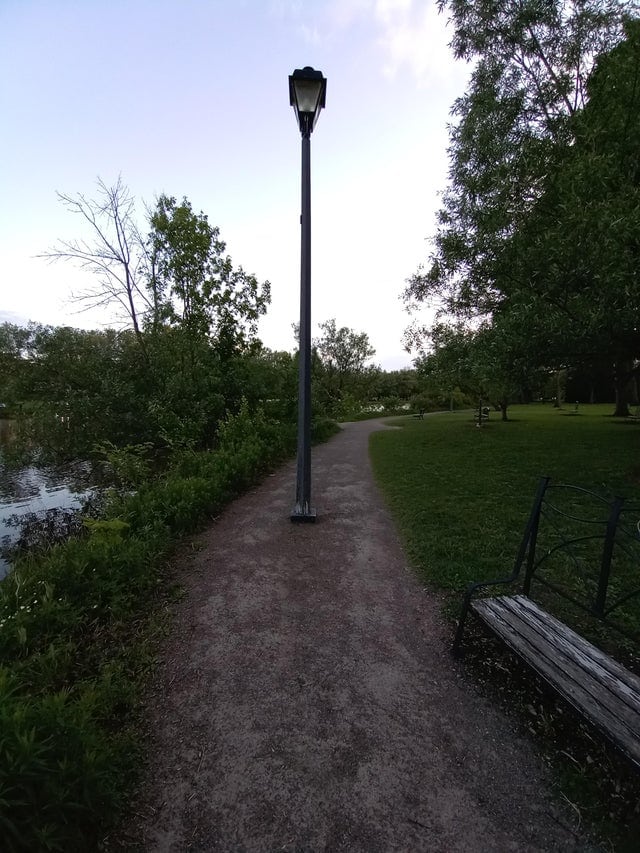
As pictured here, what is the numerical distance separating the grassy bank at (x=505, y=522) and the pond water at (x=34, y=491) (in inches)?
208

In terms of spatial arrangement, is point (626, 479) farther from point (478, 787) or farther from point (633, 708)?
point (478, 787)

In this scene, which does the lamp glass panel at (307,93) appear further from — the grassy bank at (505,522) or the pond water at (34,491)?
the pond water at (34,491)

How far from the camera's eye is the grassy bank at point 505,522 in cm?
168

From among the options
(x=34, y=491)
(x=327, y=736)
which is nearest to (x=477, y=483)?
(x=327, y=736)

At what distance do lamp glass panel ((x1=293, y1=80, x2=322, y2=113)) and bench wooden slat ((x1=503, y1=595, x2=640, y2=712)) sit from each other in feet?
18.4

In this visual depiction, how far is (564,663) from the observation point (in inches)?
76.9

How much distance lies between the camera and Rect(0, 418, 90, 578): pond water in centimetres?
604

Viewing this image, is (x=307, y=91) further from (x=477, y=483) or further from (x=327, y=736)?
(x=477, y=483)

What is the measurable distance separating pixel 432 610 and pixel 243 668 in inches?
62.3

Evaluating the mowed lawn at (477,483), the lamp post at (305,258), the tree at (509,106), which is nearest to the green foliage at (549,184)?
the tree at (509,106)

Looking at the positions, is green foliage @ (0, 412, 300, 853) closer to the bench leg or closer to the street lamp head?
the bench leg

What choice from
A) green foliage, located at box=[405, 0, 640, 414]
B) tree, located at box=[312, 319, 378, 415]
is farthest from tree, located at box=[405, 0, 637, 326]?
tree, located at box=[312, 319, 378, 415]

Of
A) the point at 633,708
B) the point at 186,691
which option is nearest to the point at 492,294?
the point at 633,708

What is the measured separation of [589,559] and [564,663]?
2451mm
